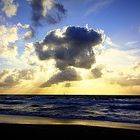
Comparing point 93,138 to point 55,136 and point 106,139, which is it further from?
point 55,136

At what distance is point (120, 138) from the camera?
9.45 meters

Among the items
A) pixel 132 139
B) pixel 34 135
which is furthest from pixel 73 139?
pixel 132 139

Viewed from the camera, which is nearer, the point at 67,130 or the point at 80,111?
the point at 67,130

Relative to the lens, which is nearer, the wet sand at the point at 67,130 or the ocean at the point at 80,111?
the wet sand at the point at 67,130

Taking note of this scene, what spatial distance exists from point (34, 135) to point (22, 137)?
0.56 m

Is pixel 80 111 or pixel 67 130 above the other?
pixel 80 111

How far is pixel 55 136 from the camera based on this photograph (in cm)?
914

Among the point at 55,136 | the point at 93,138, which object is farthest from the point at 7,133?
the point at 93,138

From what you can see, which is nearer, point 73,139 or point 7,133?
point 73,139

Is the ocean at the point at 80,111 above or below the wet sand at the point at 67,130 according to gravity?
above

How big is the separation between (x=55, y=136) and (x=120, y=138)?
213 cm

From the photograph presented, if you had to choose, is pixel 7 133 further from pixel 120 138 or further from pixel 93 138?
pixel 120 138

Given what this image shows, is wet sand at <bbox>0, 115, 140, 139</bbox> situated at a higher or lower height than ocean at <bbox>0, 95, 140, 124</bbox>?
lower

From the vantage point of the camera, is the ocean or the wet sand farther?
the ocean
